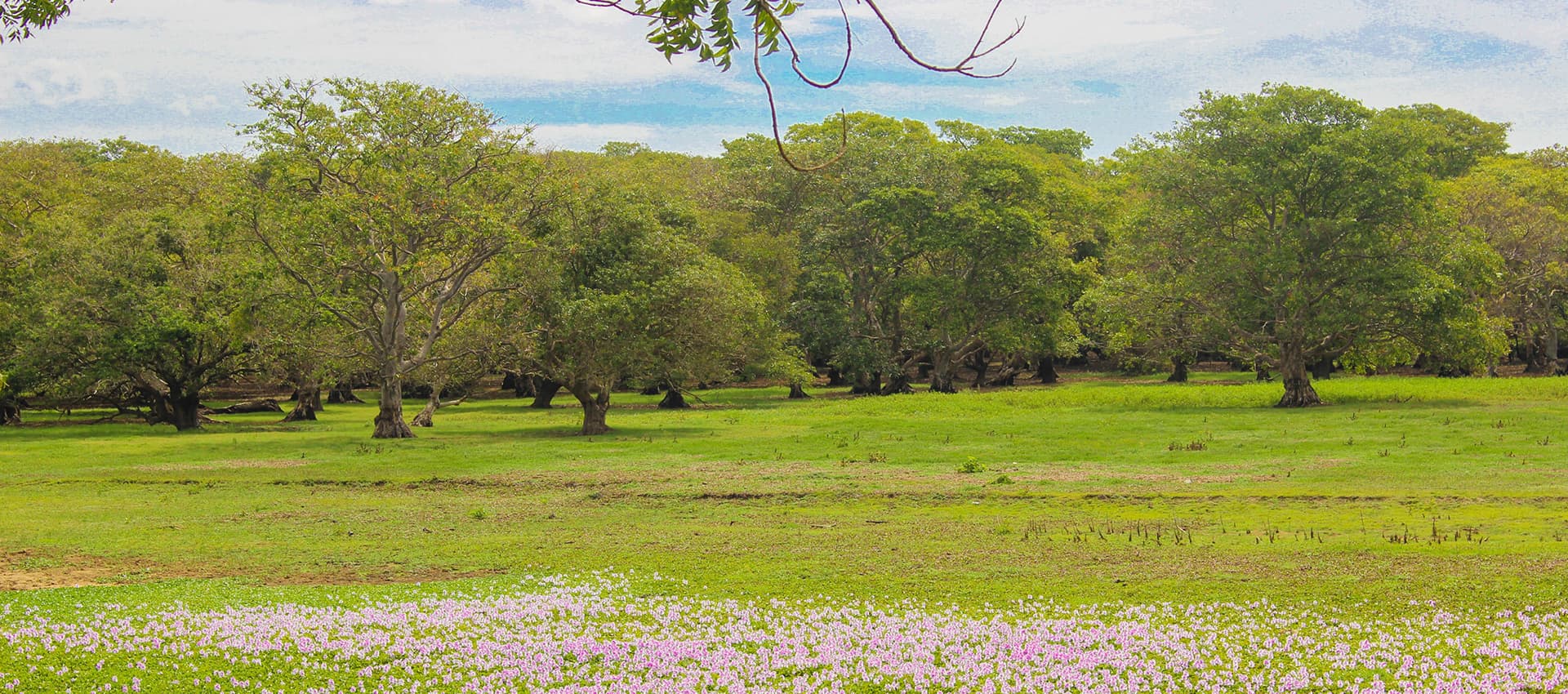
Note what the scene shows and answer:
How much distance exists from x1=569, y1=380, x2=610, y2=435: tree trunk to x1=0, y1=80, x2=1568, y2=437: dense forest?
0.17 metres

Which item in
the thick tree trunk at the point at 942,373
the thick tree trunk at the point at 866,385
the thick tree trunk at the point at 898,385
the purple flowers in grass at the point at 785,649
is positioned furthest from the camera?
the thick tree trunk at the point at 866,385

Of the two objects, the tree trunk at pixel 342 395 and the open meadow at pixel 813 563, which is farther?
the tree trunk at pixel 342 395

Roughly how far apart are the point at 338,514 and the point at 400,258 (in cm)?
2035

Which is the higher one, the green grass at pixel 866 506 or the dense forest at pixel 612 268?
the dense forest at pixel 612 268

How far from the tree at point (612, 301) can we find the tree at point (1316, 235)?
19332mm

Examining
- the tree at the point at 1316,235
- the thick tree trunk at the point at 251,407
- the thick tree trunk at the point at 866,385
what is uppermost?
the tree at the point at 1316,235

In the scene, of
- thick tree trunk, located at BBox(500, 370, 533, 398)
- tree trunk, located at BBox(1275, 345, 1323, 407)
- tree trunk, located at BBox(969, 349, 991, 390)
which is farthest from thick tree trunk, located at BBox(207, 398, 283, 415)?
tree trunk, located at BBox(1275, 345, 1323, 407)

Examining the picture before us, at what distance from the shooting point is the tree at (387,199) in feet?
130

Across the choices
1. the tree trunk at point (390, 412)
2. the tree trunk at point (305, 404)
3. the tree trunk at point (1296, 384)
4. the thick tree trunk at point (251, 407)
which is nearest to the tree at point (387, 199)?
the tree trunk at point (390, 412)

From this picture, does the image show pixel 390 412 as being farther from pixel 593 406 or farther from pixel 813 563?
pixel 813 563

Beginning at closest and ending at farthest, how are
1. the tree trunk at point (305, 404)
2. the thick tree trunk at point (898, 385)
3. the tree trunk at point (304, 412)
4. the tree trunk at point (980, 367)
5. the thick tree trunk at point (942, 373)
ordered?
the tree trunk at point (305, 404), the tree trunk at point (304, 412), the thick tree trunk at point (942, 373), the thick tree trunk at point (898, 385), the tree trunk at point (980, 367)

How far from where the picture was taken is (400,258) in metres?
41.4

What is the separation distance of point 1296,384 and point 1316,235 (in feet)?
18.4

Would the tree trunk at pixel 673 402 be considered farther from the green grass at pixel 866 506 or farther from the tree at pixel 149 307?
the tree at pixel 149 307
